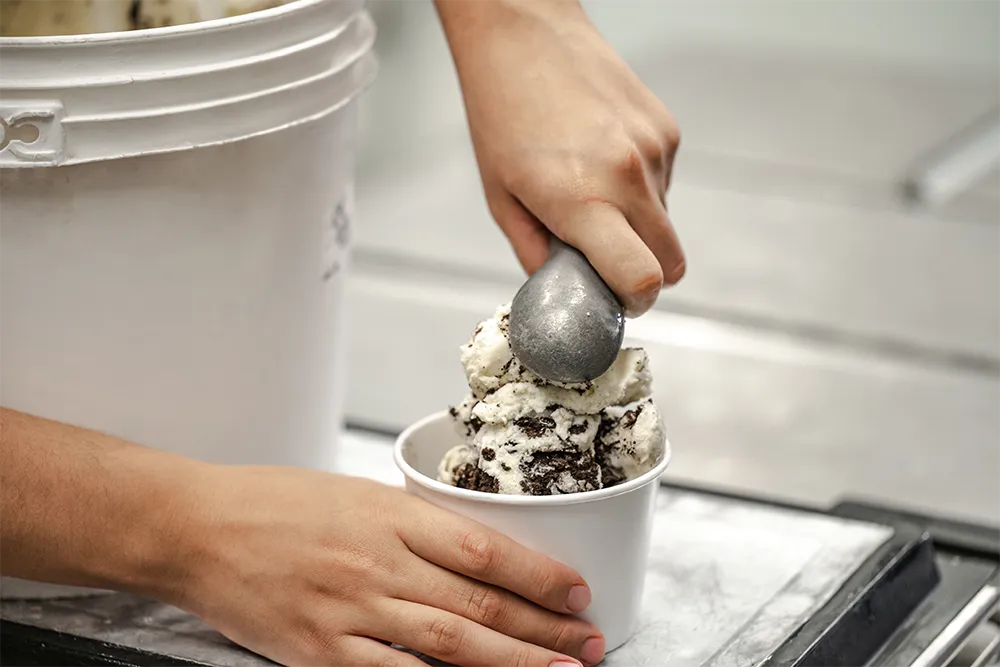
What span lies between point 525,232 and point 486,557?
257 millimetres

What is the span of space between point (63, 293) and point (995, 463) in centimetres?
125

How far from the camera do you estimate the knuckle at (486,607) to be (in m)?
0.73

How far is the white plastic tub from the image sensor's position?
30.7 inches

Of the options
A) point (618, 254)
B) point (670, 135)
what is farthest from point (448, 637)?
point (670, 135)

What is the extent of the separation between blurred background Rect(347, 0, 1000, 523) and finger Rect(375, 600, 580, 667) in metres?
0.50

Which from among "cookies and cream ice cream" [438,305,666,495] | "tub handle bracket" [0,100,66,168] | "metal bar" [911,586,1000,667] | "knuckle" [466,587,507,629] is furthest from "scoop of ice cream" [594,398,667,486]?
"tub handle bracket" [0,100,66,168]

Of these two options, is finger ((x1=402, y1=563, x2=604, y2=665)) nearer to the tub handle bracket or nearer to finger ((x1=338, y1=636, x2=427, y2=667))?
finger ((x1=338, y1=636, x2=427, y2=667))

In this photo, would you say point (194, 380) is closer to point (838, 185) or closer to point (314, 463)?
point (314, 463)

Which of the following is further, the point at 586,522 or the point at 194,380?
the point at 194,380

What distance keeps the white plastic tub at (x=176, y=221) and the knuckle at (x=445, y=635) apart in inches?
10.1

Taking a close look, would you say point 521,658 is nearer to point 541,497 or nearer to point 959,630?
point 541,497

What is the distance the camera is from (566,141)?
0.84 metres

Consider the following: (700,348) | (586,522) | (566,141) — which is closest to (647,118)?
(566,141)

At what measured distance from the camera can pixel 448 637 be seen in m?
0.72
